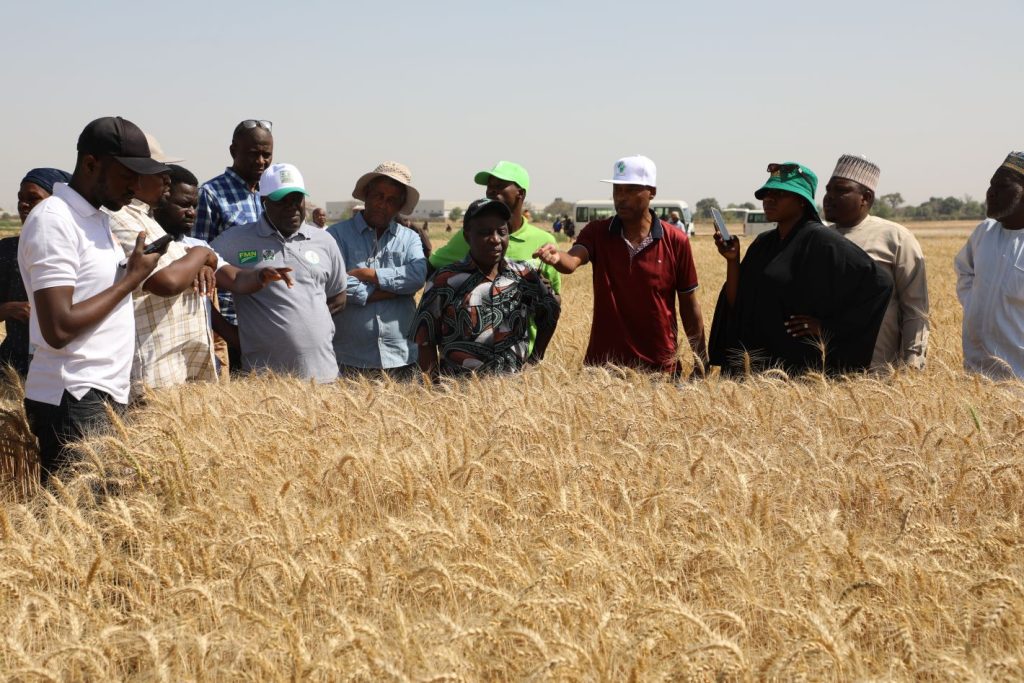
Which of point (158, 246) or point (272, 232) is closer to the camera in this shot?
point (158, 246)

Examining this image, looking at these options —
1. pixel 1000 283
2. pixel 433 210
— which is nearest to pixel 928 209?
pixel 433 210

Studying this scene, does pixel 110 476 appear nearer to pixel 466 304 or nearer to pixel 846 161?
pixel 466 304

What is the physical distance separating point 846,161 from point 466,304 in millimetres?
2147

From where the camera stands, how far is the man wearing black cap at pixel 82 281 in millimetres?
3078

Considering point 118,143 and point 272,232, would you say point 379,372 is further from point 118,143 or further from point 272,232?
point 118,143

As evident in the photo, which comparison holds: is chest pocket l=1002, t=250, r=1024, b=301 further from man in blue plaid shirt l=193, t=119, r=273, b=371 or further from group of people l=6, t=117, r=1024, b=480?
man in blue plaid shirt l=193, t=119, r=273, b=371

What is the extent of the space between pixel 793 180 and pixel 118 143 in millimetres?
3137

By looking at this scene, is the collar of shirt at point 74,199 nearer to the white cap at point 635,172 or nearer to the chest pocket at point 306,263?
the chest pocket at point 306,263

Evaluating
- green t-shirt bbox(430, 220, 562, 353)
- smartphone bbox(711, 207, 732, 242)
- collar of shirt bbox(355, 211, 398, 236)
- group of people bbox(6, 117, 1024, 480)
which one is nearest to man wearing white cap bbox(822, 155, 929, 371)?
group of people bbox(6, 117, 1024, 480)

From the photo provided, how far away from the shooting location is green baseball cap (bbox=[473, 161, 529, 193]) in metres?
4.91

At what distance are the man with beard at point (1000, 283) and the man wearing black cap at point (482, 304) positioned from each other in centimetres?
215

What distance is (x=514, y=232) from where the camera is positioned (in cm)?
521

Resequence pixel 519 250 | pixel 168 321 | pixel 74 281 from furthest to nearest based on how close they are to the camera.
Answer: pixel 519 250 → pixel 168 321 → pixel 74 281

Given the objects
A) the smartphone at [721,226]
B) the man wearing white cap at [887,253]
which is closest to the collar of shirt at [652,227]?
the smartphone at [721,226]
